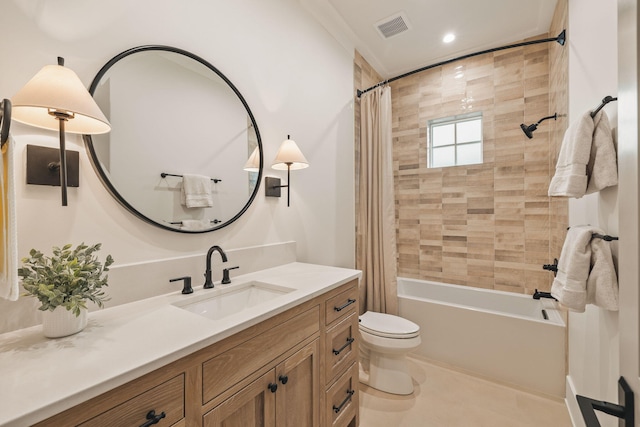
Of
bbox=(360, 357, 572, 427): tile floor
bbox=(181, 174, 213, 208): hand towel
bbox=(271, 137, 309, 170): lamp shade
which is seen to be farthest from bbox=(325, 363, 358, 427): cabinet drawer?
bbox=(271, 137, 309, 170): lamp shade

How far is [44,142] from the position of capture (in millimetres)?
917

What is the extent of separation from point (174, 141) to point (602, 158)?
1847 mm

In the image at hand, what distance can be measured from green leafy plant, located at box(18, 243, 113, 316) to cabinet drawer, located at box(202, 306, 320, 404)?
1.33 ft

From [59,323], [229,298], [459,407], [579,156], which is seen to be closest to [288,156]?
[229,298]

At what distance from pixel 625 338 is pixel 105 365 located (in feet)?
3.46

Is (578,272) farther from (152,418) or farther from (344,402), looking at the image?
(152,418)

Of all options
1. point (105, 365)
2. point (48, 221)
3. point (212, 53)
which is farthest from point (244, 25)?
point (105, 365)

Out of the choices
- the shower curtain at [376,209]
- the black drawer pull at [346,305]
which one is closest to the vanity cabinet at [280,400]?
the black drawer pull at [346,305]

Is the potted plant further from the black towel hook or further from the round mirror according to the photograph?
the black towel hook

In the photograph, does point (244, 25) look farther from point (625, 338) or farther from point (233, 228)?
point (625, 338)

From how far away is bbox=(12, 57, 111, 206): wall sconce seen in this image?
Answer: 2.54 feet

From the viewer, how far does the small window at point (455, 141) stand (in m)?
2.78

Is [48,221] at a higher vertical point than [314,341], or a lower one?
higher

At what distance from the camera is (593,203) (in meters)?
1.28
